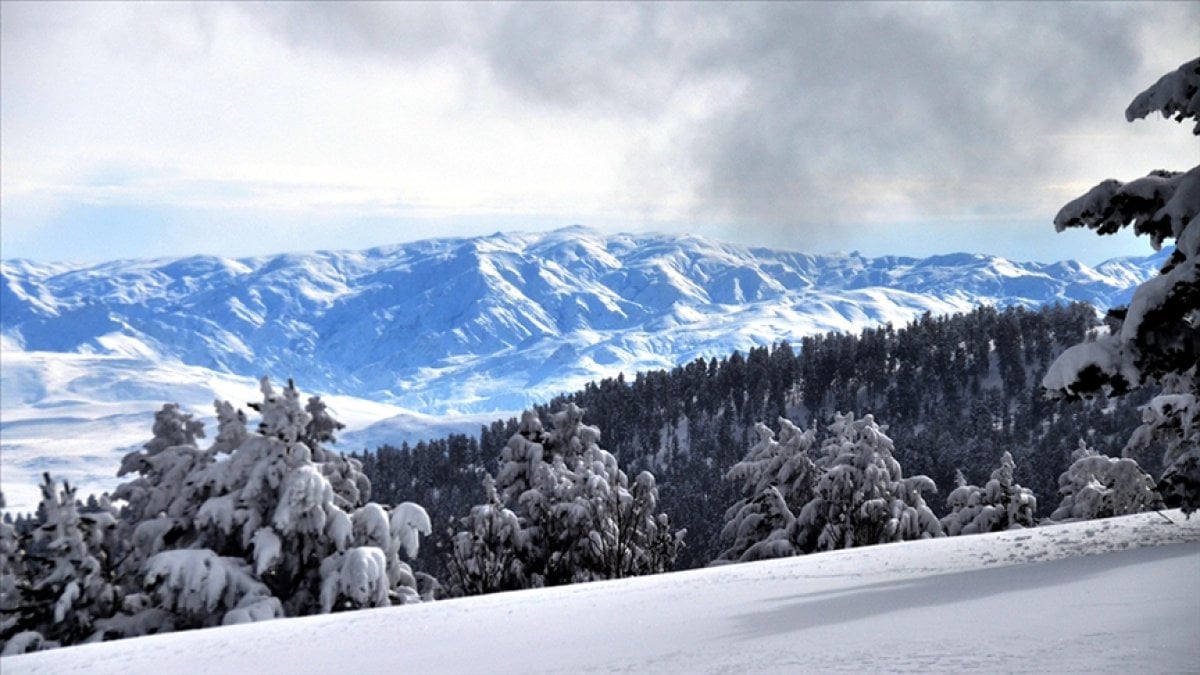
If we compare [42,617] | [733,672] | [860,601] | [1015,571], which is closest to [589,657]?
[733,672]

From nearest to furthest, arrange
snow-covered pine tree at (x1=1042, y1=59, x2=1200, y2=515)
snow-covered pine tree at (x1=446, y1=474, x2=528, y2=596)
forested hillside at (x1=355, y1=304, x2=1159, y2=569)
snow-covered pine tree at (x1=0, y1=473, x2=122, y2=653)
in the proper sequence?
snow-covered pine tree at (x1=1042, y1=59, x2=1200, y2=515), snow-covered pine tree at (x1=0, y1=473, x2=122, y2=653), snow-covered pine tree at (x1=446, y1=474, x2=528, y2=596), forested hillside at (x1=355, y1=304, x2=1159, y2=569)

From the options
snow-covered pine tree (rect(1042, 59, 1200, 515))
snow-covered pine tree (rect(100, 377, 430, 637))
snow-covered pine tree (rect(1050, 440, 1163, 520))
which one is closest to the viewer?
snow-covered pine tree (rect(1042, 59, 1200, 515))

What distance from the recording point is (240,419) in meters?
25.8

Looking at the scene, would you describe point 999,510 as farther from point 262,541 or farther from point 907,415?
point 907,415

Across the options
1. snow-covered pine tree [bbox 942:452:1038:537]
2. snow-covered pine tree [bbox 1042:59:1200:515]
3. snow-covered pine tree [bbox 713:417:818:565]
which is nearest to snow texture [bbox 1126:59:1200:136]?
snow-covered pine tree [bbox 1042:59:1200:515]

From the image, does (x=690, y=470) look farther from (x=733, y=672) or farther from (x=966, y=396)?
(x=733, y=672)

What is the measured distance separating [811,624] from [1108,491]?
1310 inches

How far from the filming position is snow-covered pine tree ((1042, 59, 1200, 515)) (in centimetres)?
1131

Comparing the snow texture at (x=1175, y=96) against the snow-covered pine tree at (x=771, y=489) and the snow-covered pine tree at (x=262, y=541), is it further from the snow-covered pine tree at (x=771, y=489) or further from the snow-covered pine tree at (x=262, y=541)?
the snow-covered pine tree at (x=771, y=489)

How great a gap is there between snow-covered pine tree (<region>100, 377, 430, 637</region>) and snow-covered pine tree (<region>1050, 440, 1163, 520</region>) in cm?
2881

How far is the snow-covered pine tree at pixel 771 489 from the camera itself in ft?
122

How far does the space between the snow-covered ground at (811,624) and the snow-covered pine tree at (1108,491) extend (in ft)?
72.6

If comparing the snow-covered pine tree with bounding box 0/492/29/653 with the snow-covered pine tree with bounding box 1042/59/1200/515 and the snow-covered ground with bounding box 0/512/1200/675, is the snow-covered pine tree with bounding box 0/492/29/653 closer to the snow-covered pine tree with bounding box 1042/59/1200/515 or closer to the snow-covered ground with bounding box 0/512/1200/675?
the snow-covered ground with bounding box 0/512/1200/675

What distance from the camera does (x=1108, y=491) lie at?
125 feet
